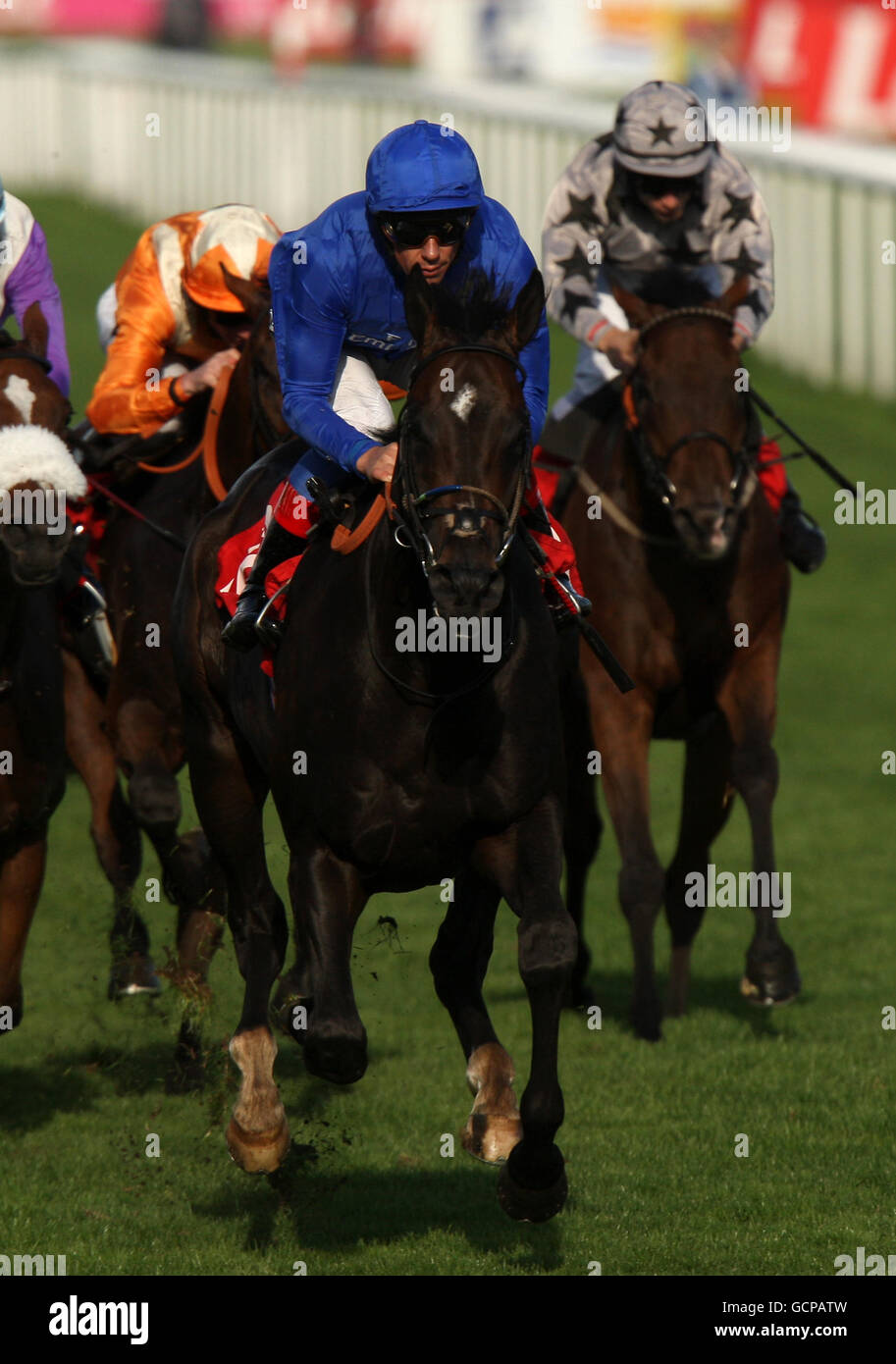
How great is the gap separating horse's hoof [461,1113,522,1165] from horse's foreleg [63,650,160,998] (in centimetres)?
286

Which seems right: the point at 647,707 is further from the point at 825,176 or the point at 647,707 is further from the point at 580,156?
the point at 825,176

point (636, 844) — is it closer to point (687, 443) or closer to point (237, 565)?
point (687, 443)

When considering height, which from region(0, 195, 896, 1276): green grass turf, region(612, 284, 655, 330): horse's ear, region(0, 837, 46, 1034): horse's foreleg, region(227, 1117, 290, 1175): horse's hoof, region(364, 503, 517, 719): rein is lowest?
region(0, 195, 896, 1276): green grass turf

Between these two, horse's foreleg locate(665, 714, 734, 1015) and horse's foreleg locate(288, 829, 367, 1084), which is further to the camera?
horse's foreleg locate(665, 714, 734, 1015)

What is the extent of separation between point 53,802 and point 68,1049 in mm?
1578

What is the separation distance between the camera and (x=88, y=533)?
8.09 meters

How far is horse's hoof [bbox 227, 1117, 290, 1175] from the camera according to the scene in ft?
18.0

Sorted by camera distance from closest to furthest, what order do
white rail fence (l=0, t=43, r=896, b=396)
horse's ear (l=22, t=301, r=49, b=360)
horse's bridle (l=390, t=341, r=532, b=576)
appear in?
1. horse's bridle (l=390, t=341, r=532, b=576)
2. horse's ear (l=22, t=301, r=49, b=360)
3. white rail fence (l=0, t=43, r=896, b=396)

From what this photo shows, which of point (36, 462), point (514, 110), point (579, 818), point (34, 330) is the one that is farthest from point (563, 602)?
point (514, 110)

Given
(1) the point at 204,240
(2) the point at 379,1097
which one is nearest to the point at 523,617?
(2) the point at 379,1097

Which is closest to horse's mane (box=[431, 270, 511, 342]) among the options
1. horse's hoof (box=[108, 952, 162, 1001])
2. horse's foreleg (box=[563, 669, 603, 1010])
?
horse's foreleg (box=[563, 669, 603, 1010])

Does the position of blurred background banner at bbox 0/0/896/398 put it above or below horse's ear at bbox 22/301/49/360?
above

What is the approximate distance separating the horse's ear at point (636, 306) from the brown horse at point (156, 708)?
1.15 m

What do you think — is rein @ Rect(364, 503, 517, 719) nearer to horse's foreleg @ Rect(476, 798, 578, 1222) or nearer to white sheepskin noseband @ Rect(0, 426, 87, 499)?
horse's foreleg @ Rect(476, 798, 578, 1222)
